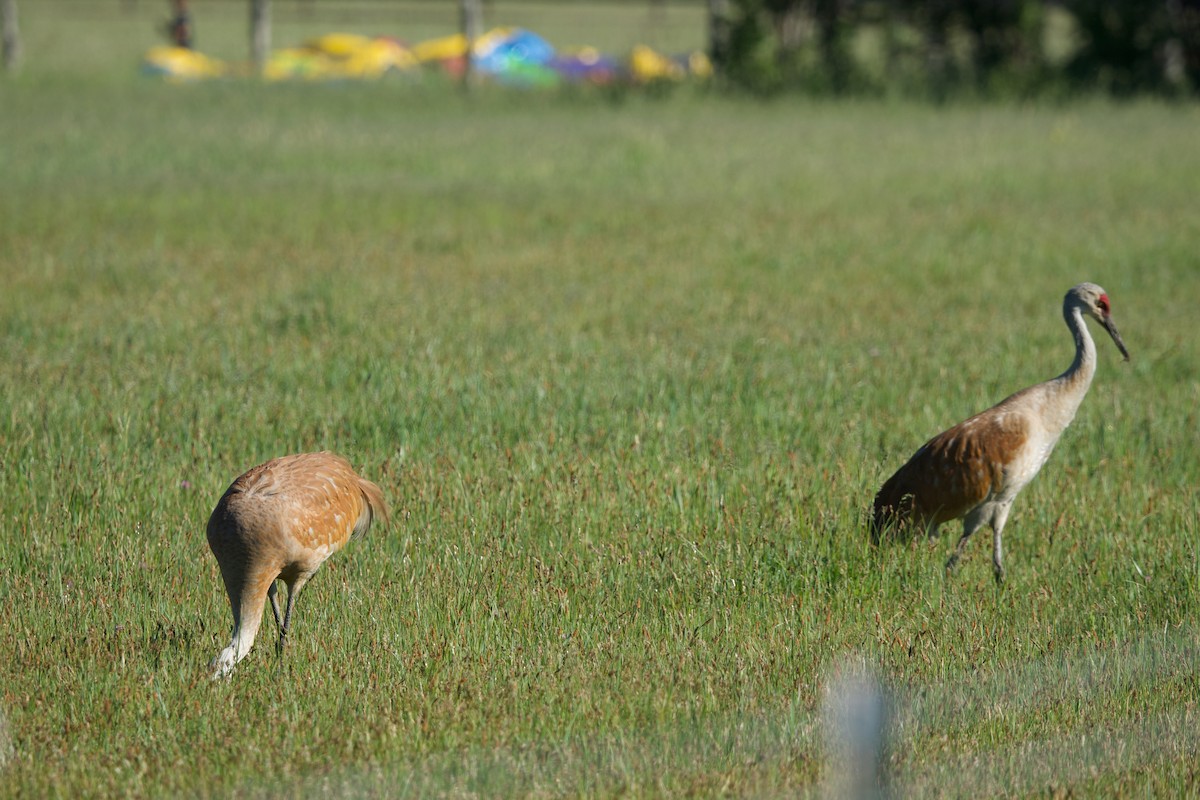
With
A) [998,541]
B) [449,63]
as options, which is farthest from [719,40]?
[998,541]

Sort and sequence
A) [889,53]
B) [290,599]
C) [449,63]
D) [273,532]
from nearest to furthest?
[273,532] → [290,599] → [889,53] → [449,63]

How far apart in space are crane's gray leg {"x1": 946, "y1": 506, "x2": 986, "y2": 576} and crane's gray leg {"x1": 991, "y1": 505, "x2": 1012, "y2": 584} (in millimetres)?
63

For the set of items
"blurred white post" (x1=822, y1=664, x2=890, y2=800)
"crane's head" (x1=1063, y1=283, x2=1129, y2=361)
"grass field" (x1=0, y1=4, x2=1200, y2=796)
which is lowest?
"grass field" (x1=0, y1=4, x2=1200, y2=796)

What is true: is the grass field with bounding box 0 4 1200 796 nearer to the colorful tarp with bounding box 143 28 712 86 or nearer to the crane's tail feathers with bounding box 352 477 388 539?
the crane's tail feathers with bounding box 352 477 388 539

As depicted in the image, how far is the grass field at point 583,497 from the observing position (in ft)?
14.6

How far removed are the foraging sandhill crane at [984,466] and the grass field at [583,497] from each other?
18cm

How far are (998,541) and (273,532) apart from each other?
10.1 feet

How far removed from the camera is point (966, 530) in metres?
6.12

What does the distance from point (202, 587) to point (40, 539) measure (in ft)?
2.86

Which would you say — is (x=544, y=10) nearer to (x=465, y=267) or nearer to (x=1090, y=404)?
(x=465, y=267)

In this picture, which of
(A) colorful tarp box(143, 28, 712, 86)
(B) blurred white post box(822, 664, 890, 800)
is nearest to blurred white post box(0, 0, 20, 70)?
(A) colorful tarp box(143, 28, 712, 86)

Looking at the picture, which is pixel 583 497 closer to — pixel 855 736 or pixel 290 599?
pixel 290 599

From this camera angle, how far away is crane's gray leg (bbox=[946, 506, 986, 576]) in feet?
19.7

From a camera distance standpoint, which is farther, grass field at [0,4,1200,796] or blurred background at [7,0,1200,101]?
blurred background at [7,0,1200,101]
